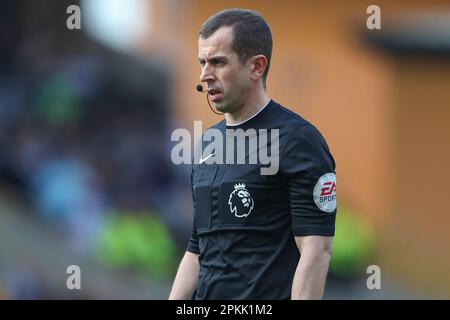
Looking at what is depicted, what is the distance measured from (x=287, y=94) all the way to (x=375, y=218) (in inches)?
78.2

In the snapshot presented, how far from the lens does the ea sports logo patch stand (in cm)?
431

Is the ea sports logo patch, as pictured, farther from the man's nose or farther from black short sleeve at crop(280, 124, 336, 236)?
the man's nose

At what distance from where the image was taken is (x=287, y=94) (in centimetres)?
1385

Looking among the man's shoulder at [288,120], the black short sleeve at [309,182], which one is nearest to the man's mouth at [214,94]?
the man's shoulder at [288,120]

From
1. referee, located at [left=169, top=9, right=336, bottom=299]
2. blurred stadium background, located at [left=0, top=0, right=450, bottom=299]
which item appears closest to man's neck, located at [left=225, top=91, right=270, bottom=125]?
referee, located at [left=169, top=9, right=336, bottom=299]

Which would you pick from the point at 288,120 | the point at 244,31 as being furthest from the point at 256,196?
the point at 244,31

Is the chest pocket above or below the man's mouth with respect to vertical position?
below

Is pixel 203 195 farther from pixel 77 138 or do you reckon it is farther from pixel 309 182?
pixel 77 138

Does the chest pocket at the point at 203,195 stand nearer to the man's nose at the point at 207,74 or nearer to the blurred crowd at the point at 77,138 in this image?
→ the man's nose at the point at 207,74

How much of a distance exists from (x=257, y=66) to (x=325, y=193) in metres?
0.64

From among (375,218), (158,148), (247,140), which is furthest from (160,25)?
(247,140)

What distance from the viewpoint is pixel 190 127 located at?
1467cm

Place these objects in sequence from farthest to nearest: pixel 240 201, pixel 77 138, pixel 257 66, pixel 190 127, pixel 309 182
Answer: pixel 190 127 < pixel 77 138 < pixel 257 66 < pixel 240 201 < pixel 309 182

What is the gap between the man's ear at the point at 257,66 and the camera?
453 cm
